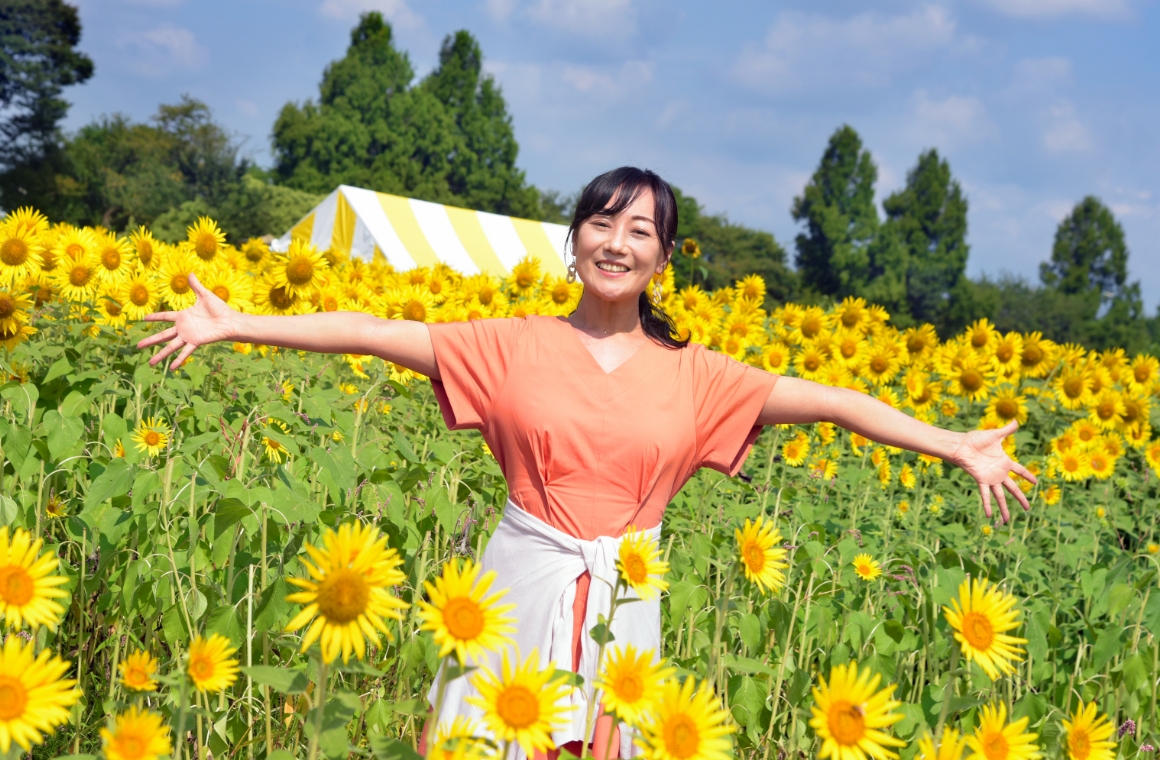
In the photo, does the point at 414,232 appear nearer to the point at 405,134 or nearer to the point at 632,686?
the point at 632,686

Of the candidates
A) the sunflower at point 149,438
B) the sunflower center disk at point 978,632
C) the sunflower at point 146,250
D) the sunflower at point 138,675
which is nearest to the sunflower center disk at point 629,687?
the sunflower center disk at point 978,632

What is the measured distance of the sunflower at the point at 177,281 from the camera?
4355 millimetres

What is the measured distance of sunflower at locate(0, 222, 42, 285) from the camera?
402cm

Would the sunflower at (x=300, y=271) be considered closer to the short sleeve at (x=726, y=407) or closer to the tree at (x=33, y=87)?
the short sleeve at (x=726, y=407)

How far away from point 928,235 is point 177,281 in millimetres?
62273

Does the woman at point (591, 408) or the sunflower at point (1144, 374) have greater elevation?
the sunflower at point (1144, 374)

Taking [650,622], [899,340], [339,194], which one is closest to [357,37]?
[339,194]

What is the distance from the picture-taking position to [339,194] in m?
17.1

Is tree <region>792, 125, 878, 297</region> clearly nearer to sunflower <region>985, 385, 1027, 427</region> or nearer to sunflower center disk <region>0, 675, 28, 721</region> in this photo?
sunflower <region>985, 385, 1027, 427</region>

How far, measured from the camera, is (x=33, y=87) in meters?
33.5

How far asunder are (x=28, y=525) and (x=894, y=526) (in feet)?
13.1

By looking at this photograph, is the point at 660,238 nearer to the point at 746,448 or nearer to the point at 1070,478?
the point at 746,448

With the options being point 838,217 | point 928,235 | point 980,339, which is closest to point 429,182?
point 838,217

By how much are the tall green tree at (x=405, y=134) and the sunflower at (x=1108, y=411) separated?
147 feet
